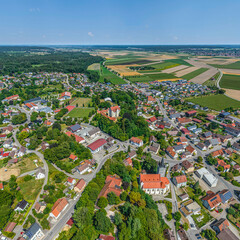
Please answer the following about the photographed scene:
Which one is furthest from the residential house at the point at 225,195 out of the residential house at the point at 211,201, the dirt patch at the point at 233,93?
the dirt patch at the point at 233,93

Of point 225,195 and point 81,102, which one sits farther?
point 81,102

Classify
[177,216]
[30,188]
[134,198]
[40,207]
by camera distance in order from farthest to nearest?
[30,188]
[40,207]
[134,198]
[177,216]

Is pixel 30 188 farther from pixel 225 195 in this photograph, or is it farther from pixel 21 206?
pixel 225 195

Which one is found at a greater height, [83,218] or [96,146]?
[83,218]

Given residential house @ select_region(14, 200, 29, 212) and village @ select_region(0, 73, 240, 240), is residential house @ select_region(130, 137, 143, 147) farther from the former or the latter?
residential house @ select_region(14, 200, 29, 212)

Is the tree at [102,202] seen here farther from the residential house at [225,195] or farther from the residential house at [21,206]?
the residential house at [225,195]

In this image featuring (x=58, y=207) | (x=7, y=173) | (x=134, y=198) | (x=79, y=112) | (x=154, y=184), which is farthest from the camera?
(x=79, y=112)

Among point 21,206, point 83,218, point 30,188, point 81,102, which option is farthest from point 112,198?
point 81,102
